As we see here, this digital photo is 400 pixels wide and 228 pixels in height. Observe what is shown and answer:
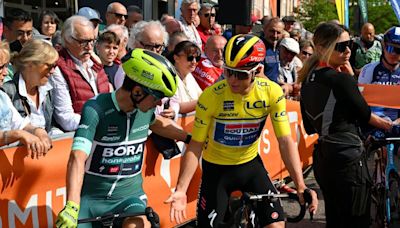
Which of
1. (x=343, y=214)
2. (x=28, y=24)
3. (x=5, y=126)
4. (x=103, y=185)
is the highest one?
(x=28, y=24)

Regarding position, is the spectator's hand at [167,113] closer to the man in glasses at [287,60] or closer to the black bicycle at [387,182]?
the black bicycle at [387,182]

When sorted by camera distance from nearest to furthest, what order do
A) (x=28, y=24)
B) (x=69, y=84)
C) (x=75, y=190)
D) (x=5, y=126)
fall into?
(x=75, y=190) → (x=5, y=126) → (x=69, y=84) → (x=28, y=24)

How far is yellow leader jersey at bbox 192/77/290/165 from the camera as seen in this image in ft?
14.0

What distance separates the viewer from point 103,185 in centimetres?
379

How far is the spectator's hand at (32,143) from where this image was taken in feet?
12.7

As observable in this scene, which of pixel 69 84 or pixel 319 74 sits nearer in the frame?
pixel 319 74

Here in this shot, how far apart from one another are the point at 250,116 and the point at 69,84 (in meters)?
1.74

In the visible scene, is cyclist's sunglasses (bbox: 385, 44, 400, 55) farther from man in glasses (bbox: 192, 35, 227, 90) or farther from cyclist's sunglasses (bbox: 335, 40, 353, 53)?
man in glasses (bbox: 192, 35, 227, 90)

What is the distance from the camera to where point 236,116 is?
4.31 meters

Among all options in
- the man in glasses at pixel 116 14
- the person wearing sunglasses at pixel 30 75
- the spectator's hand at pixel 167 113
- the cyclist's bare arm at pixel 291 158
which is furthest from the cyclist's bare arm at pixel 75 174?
the man in glasses at pixel 116 14

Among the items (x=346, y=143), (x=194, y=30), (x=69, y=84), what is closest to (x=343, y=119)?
(x=346, y=143)

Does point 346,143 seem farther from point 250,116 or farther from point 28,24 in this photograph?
point 28,24

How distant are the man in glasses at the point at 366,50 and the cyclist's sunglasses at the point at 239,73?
10.1 meters

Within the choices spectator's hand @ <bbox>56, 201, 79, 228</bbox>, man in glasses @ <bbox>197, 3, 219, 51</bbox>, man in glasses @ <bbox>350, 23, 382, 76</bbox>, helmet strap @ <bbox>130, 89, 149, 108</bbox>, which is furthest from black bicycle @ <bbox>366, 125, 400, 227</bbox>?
man in glasses @ <bbox>350, 23, 382, 76</bbox>
